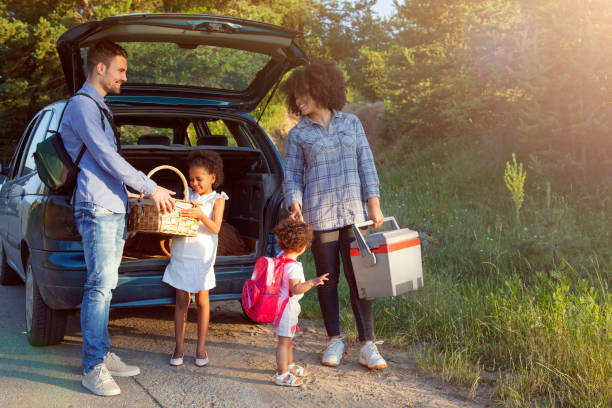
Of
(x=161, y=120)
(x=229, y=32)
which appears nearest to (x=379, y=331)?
(x=229, y=32)

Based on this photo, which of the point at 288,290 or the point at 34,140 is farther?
the point at 34,140

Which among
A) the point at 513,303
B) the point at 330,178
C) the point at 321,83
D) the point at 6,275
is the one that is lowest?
the point at 6,275

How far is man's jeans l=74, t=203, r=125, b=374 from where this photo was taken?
341 centimetres

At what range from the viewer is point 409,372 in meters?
3.76

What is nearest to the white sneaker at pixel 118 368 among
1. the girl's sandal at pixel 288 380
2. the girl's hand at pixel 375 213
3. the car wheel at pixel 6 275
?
the girl's sandal at pixel 288 380

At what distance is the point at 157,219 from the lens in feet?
11.6

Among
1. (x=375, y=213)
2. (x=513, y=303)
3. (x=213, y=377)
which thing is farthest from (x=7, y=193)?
(x=513, y=303)

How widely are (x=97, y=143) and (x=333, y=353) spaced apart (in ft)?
6.60

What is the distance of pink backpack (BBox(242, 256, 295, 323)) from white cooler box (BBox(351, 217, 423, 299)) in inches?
20.8

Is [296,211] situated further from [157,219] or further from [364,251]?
[157,219]

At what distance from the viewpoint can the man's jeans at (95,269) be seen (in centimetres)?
341

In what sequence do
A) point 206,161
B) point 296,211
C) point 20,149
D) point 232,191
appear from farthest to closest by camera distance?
point 232,191
point 20,149
point 206,161
point 296,211

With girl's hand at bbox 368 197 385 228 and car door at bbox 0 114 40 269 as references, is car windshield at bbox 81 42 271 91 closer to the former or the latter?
car door at bbox 0 114 40 269

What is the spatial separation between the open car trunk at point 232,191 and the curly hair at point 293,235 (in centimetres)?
101
